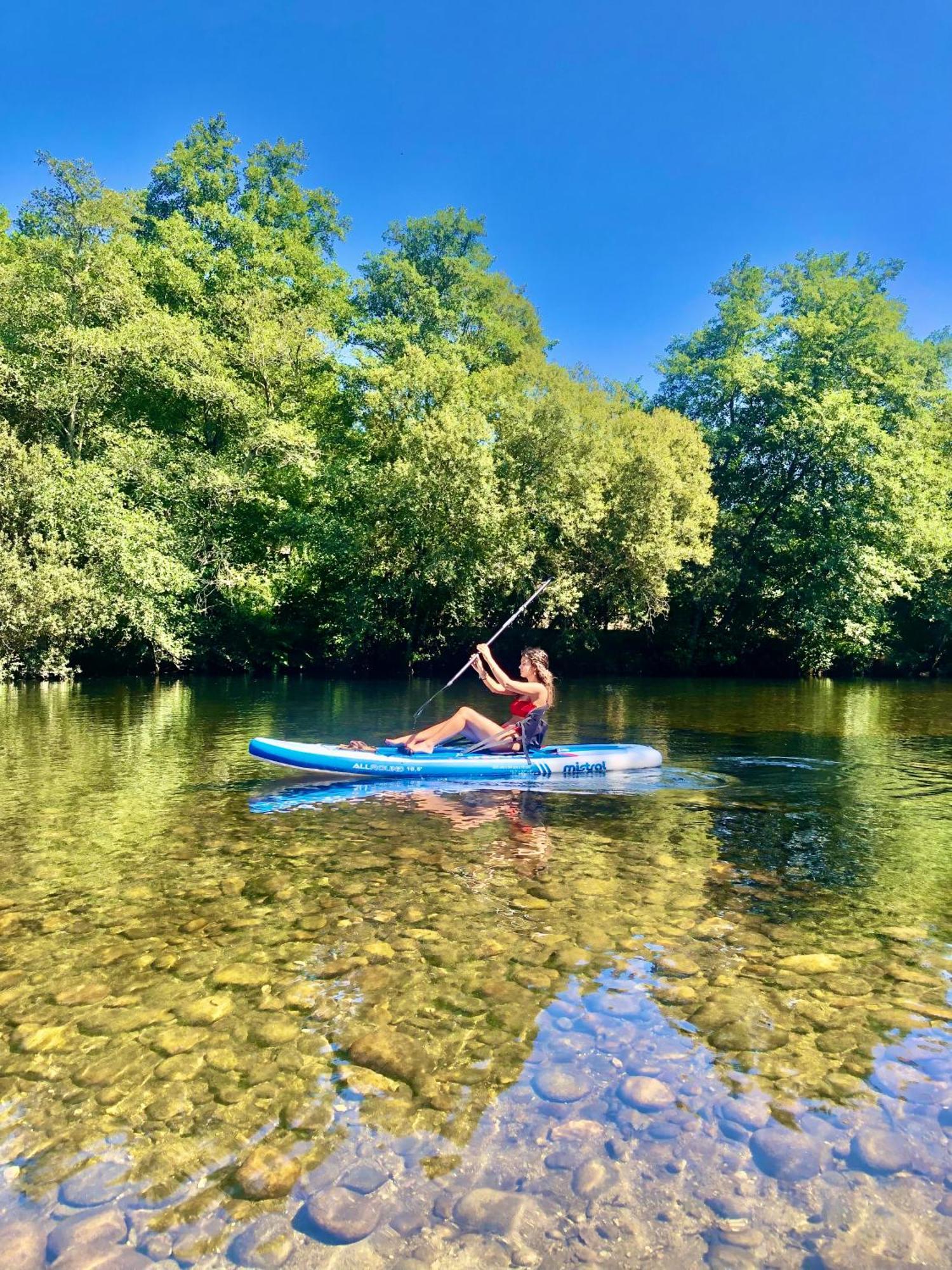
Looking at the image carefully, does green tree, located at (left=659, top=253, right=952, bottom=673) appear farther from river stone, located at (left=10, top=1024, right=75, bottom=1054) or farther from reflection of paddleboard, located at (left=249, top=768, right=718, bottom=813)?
river stone, located at (left=10, top=1024, right=75, bottom=1054)

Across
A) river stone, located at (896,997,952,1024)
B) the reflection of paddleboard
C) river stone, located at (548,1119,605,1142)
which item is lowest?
river stone, located at (548,1119,605,1142)

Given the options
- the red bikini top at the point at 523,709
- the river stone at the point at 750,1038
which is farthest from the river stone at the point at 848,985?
the red bikini top at the point at 523,709

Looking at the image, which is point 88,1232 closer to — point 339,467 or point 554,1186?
point 554,1186

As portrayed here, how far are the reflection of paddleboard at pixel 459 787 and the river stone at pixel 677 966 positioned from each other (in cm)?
529

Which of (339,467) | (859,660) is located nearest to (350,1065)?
(339,467)

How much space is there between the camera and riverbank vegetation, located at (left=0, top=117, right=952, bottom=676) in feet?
88.2

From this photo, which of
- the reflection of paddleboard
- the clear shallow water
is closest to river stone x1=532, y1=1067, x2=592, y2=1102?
the clear shallow water

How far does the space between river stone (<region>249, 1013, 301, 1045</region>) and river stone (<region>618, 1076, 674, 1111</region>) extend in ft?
5.44

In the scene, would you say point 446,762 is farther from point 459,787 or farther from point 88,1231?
point 88,1231

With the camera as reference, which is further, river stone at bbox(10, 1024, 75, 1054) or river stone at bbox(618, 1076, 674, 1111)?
river stone at bbox(10, 1024, 75, 1054)

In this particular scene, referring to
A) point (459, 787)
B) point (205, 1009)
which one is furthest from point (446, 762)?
point (205, 1009)

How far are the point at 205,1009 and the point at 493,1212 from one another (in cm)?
213

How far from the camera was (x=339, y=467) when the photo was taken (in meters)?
32.0

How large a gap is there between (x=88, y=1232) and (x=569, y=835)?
6.06 m
